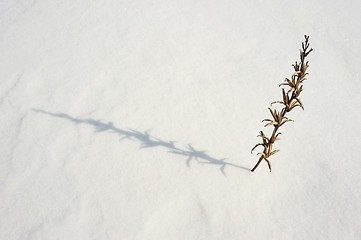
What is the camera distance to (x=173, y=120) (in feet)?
8.39

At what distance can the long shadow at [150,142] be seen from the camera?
2.30 metres

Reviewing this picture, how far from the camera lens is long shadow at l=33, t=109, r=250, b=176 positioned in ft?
7.54

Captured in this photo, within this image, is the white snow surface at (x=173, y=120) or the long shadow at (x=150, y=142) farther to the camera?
the long shadow at (x=150, y=142)

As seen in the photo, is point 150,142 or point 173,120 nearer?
point 150,142

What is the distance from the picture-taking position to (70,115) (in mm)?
2615

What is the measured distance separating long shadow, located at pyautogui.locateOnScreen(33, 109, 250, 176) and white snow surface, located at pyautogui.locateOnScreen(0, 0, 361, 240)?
10mm

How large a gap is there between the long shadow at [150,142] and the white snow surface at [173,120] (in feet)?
0.03

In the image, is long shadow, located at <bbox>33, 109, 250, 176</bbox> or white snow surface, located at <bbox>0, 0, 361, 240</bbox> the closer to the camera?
white snow surface, located at <bbox>0, 0, 361, 240</bbox>

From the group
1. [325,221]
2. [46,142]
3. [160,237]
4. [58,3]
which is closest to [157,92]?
[46,142]

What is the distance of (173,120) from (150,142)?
290 mm

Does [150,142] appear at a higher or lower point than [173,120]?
lower

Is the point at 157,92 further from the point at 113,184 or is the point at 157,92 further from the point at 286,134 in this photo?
the point at 286,134

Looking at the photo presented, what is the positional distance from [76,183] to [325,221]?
5.82 feet

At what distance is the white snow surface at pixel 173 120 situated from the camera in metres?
2.06
